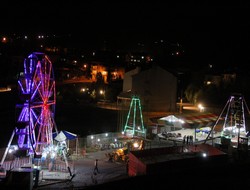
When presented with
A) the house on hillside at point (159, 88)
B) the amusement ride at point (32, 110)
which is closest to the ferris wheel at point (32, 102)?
the amusement ride at point (32, 110)

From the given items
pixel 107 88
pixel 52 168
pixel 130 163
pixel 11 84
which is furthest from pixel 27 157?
pixel 11 84

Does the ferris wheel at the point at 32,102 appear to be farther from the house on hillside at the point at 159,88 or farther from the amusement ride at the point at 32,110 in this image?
the house on hillside at the point at 159,88

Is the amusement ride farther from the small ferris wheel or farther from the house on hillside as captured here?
the house on hillside

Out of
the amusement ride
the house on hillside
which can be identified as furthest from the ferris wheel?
the house on hillside

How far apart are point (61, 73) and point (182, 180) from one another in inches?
2104

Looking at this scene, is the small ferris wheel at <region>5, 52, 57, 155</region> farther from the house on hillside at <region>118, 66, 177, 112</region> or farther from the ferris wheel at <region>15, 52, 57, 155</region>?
the house on hillside at <region>118, 66, 177, 112</region>

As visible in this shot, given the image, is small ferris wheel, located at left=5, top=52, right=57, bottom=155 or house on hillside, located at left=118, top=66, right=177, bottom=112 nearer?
small ferris wheel, located at left=5, top=52, right=57, bottom=155

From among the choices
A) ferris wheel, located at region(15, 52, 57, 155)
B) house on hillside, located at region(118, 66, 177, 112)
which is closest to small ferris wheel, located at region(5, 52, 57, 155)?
ferris wheel, located at region(15, 52, 57, 155)

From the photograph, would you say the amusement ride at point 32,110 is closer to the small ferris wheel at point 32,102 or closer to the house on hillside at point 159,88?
the small ferris wheel at point 32,102

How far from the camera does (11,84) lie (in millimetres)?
46344

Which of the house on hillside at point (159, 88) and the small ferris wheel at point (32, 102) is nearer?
the small ferris wheel at point (32, 102)

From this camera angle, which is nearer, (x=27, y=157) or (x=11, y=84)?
(x=27, y=157)

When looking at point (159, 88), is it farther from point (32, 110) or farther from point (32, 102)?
point (32, 102)

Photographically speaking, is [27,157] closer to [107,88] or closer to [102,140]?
[102,140]
